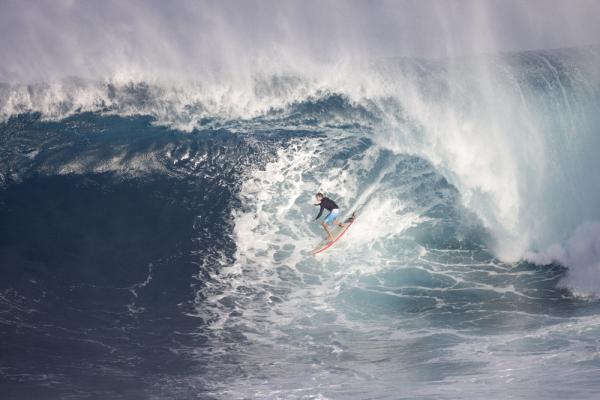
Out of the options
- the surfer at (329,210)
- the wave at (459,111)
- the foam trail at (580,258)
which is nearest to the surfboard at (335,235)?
the surfer at (329,210)

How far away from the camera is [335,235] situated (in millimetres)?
13945

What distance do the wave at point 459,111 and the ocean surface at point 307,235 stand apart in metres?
0.07

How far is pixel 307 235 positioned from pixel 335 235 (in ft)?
2.65

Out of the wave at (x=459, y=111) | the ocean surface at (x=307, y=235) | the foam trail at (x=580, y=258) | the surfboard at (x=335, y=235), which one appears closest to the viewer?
the ocean surface at (x=307, y=235)

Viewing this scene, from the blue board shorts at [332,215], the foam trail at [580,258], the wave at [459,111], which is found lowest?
the foam trail at [580,258]

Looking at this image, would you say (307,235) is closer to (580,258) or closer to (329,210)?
(329,210)

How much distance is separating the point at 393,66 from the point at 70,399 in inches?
567

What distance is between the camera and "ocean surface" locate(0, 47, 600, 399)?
31.1 feet

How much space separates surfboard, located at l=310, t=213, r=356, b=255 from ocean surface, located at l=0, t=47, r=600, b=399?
19 centimetres

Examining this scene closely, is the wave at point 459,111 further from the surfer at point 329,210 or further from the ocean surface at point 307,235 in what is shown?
the surfer at point 329,210

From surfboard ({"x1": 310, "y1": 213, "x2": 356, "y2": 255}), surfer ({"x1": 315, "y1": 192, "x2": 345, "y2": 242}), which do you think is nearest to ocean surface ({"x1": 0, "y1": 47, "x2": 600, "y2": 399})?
surfboard ({"x1": 310, "y1": 213, "x2": 356, "y2": 255})

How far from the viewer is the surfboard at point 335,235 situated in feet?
45.0

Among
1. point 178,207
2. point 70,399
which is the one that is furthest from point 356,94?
point 70,399

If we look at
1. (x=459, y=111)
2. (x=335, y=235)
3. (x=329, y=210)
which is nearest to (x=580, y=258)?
(x=459, y=111)
